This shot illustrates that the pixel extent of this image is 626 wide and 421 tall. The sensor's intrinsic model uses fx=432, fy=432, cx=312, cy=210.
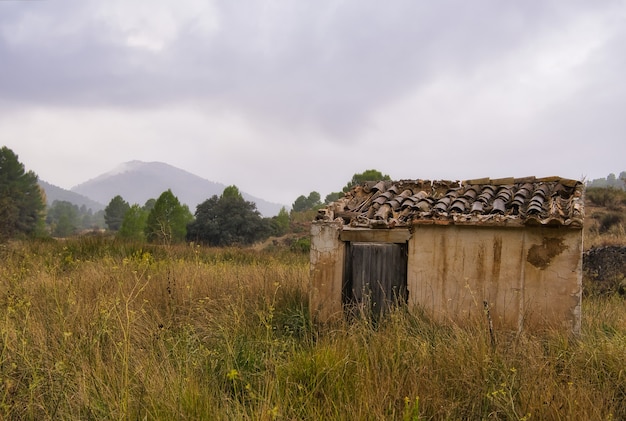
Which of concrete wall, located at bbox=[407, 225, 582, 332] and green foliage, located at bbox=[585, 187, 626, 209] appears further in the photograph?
green foliage, located at bbox=[585, 187, 626, 209]

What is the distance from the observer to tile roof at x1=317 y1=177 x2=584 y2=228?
5.90 m

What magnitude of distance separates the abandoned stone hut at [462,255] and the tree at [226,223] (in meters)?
26.8

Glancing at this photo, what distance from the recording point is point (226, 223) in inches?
1348

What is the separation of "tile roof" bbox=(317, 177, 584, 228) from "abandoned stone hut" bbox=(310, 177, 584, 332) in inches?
0.8

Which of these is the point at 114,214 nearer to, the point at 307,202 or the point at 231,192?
the point at 307,202

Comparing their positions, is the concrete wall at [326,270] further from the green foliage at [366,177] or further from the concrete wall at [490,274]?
the green foliage at [366,177]

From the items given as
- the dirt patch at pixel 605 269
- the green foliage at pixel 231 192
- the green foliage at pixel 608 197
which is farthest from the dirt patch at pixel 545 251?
the green foliage at pixel 231 192

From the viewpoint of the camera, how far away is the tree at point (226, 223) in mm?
33594

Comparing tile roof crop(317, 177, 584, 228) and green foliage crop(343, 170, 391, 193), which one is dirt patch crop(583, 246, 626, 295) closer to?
tile roof crop(317, 177, 584, 228)

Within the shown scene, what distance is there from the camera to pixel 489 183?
7.69 meters

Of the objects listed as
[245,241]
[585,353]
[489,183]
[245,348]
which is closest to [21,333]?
[245,348]

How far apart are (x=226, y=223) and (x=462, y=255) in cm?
2947

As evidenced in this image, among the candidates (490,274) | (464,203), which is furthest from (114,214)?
(490,274)

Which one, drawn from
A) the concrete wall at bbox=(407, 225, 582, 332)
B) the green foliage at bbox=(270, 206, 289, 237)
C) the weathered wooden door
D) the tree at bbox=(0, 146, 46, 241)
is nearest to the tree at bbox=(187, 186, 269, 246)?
the green foliage at bbox=(270, 206, 289, 237)
